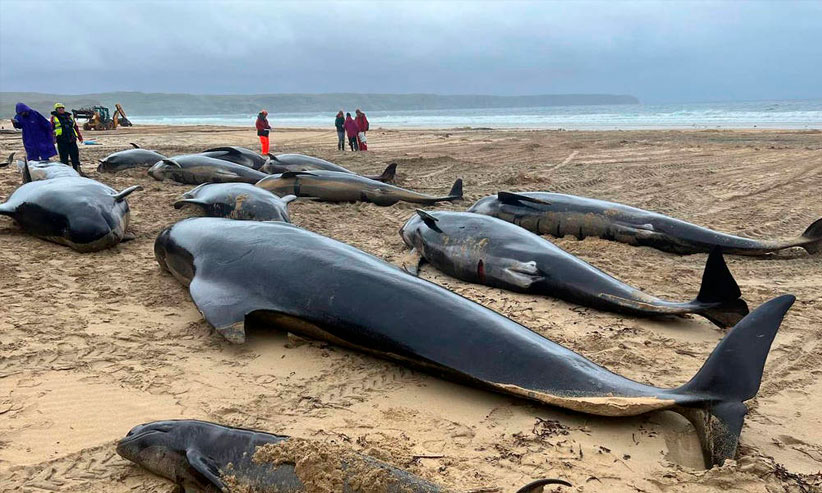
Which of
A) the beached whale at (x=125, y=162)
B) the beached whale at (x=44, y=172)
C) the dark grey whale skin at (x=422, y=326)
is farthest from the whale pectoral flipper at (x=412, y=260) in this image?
the beached whale at (x=125, y=162)

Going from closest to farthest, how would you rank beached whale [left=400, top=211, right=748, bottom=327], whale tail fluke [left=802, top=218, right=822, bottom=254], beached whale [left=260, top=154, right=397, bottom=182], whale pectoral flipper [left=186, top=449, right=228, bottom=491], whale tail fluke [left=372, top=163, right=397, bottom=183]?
whale pectoral flipper [left=186, top=449, right=228, bottom=491] → beached whale [left=400, top=211, right=748, bottom=327] → whale tail fluke [left=802, top=218, right=822, bottom=254] → whale tail fluke [left=372, top=163, right=397, bottom=183] → beached whale [left=260, top=154, right=397, bottom=182]

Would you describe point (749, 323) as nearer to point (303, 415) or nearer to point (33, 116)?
point (303, 415)

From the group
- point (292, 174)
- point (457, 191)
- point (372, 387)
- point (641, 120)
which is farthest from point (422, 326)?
point (641, 120)

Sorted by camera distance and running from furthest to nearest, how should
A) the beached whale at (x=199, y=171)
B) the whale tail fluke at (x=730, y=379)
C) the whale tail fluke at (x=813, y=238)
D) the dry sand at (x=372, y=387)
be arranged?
the beached whale at (x=199, y=171), the whale tail fluke at (x=813, y=238), the whale tail fluke at (x=730, y=379), the dry sand at (x=372, y=387)

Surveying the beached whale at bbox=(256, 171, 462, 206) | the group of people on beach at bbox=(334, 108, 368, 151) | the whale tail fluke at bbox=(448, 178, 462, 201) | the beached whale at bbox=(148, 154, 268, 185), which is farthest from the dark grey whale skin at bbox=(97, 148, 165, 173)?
the group of people on beach at bbox=(334, 108, 368, 151)

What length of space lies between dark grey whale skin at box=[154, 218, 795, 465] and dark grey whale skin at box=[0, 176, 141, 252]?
2060 millimetres

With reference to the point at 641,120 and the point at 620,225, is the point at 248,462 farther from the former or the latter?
the point at 641,120

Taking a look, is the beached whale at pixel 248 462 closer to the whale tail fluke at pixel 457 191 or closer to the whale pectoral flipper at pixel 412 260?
the whale pectoral flipper at pixel 412 260

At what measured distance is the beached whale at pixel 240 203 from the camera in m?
7.91

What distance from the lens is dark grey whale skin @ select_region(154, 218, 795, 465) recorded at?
3.19 m

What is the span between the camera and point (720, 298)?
15.4ft

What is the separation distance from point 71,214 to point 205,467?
5489mm

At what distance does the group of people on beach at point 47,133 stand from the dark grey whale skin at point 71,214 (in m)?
6.23

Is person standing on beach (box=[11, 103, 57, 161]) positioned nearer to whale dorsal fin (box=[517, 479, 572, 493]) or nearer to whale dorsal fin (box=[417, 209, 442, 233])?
whale dorsal fin (box=[417, 209, 442, 233])
